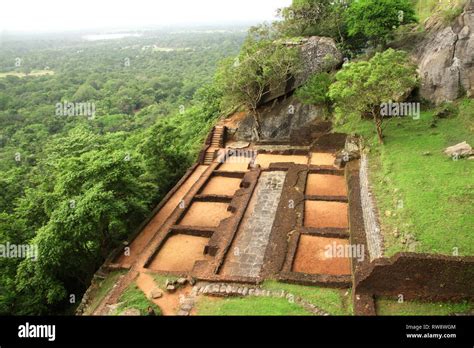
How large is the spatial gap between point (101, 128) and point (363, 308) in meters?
51.0

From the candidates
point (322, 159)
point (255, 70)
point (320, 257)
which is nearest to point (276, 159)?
point (322, 159)

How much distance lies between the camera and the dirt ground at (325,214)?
15.4 metres

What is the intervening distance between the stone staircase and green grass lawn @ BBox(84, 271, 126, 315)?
35.4 ft

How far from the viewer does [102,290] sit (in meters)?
13.6

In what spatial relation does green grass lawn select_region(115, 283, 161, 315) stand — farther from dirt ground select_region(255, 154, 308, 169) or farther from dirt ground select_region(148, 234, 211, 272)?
dirt ground select_region(255, 154, 308, 169)

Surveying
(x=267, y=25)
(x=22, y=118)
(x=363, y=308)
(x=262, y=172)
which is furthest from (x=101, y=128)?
(x=363, y=308)

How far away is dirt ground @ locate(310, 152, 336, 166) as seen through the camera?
21.1 meters

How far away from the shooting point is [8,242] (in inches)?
635

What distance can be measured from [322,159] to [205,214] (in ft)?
26.9

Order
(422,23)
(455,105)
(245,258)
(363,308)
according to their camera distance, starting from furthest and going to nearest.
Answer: (422,23), (455,105), (245,258), (363,308)

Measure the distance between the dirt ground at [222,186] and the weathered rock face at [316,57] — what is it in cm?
823

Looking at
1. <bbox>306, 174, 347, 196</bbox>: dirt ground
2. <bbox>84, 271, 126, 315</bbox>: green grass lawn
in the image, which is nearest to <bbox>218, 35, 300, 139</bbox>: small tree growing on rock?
<bbox>306, 174, 347, 196</bbox>: dirt ground

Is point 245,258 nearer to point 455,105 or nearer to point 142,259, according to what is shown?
point 142,259

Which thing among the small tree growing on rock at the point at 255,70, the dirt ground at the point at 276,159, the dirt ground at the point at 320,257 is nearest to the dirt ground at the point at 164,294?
the dirt ground at the point at 320,257
